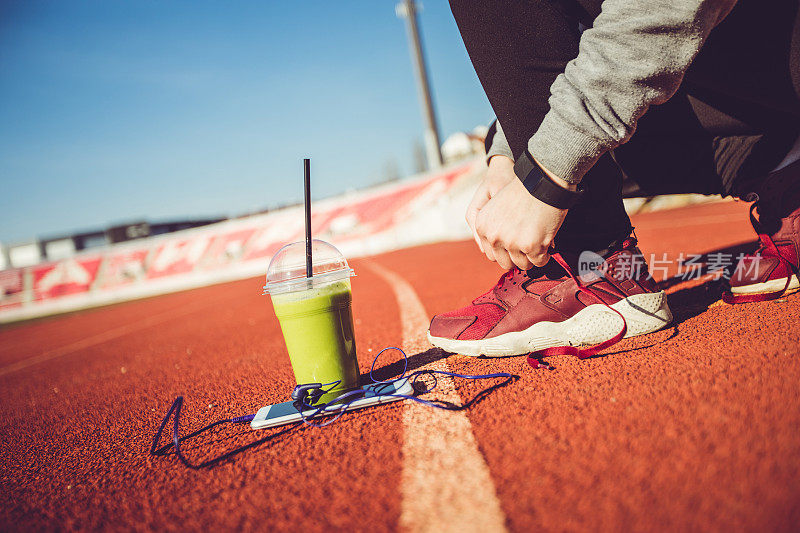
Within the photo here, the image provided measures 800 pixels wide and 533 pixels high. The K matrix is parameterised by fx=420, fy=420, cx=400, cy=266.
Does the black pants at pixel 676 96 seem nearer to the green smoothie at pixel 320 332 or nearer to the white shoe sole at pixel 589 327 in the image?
the white shoe sole at pixel 589 327

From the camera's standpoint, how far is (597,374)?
1.18m

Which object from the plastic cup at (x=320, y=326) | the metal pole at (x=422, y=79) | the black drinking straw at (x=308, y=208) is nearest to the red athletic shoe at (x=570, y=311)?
the plastic cup at (x=320, y=326)

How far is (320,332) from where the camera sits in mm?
1274

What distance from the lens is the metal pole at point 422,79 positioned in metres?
19.2

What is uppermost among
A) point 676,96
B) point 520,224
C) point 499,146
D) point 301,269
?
point 676,96

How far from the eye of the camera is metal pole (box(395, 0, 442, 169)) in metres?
19.2

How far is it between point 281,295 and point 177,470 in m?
0.54

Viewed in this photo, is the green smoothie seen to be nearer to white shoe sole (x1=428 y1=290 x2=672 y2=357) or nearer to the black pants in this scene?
white shoe sole (x1=428 y1=290 x2=672 y2=357)

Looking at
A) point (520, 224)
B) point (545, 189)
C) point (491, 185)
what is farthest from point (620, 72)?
point (491, 185)

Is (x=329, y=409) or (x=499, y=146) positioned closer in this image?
(x=329, y=409)

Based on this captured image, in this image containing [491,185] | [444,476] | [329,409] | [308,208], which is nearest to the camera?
[444,476]

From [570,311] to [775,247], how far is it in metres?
0.85

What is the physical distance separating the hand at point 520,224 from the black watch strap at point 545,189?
0.05ft

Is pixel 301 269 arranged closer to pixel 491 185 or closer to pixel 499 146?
pixel 491 185
